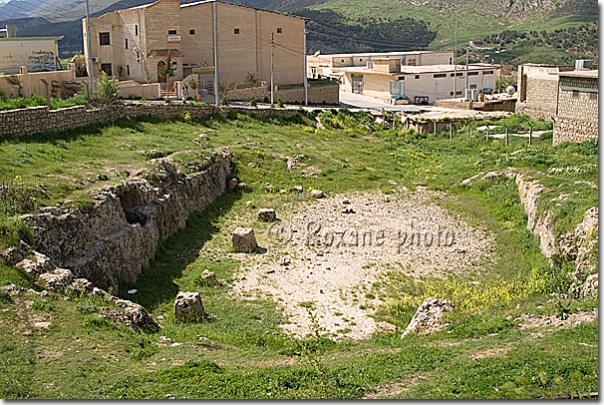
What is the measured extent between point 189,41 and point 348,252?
3164 centimetres

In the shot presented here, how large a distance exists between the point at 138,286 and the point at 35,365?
7127 mm

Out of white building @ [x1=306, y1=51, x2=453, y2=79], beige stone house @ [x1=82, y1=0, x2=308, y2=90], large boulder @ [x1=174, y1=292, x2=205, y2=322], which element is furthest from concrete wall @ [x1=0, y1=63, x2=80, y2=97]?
white building @ [x1=306, y1=51, x2=453, y2=79]

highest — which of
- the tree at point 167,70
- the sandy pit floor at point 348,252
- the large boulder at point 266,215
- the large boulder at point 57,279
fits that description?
the tree at point 167,70

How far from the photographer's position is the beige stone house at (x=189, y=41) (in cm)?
4703

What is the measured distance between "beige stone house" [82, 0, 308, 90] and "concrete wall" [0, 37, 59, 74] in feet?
12.2

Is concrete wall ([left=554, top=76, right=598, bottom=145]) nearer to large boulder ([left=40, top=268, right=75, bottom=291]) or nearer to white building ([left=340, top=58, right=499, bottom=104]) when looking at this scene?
large boulder ([left=40, top=268, right=75, bottom=291])

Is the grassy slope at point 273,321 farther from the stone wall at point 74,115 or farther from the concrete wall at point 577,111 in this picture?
the concrete wall at point 577,111

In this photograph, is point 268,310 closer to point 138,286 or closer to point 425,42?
point 138,286

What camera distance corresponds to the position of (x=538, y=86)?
4491 cm

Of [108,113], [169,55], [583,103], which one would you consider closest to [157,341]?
[108,113]

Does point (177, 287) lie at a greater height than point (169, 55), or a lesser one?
lesser

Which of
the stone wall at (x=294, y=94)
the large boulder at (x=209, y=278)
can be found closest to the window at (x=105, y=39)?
the stone wall at (x=294, y=94)

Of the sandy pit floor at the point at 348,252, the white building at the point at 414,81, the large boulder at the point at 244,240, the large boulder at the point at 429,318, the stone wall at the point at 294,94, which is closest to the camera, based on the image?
the large boulder at the point at 429,318

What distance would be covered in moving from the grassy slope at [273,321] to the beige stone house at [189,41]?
626 inches
